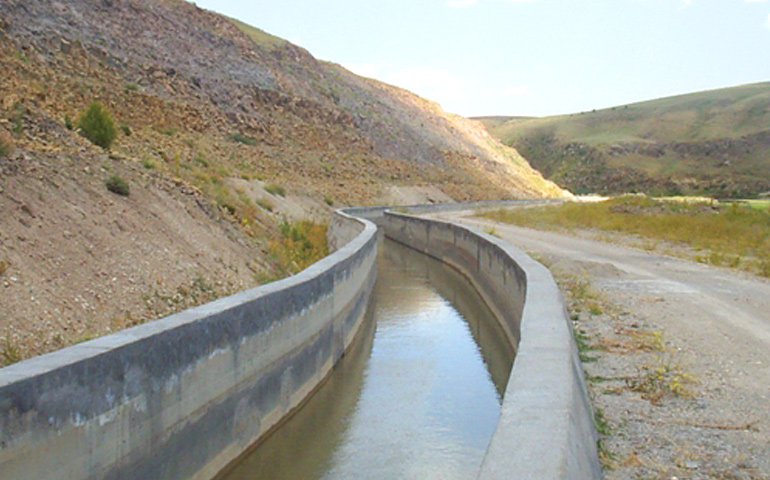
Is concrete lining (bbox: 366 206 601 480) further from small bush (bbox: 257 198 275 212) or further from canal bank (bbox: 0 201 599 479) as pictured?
small bush (bbox: 257 198 275 212)

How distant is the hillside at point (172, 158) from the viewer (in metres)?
11.4

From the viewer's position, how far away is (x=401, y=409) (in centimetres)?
1140

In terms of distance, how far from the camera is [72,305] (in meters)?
10.3

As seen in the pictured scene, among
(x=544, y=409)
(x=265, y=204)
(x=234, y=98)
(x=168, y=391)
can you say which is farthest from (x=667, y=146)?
(x=544, y=409)

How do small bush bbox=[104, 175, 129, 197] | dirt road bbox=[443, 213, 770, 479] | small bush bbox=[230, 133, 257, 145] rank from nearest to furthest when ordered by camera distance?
dirt road bbox=[443, 213, 770, 479], small bush bbox=[104, 175, 129, 197], small bush bbox=[230, 133, 257, 145]

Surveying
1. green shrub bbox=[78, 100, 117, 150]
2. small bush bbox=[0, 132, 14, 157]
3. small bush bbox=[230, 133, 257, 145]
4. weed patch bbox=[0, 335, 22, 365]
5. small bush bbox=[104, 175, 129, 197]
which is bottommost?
weed patch bbox=[0, 335, 22, 365]

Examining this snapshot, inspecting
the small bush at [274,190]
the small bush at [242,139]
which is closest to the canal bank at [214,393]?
the small bush at [274,190]

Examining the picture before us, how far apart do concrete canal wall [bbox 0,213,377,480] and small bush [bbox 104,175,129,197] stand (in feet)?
17.4

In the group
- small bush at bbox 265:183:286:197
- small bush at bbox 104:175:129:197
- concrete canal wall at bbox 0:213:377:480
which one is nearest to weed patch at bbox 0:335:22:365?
concrete canal wall at bbox 0:213:377:480

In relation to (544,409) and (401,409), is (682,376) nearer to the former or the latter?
(544,409)

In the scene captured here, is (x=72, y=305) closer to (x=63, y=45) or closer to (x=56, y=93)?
(x=56, y=93)

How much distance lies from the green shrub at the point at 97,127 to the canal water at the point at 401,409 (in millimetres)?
9227

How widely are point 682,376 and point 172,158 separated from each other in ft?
85.9

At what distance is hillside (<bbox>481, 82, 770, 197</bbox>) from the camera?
13012 cm
